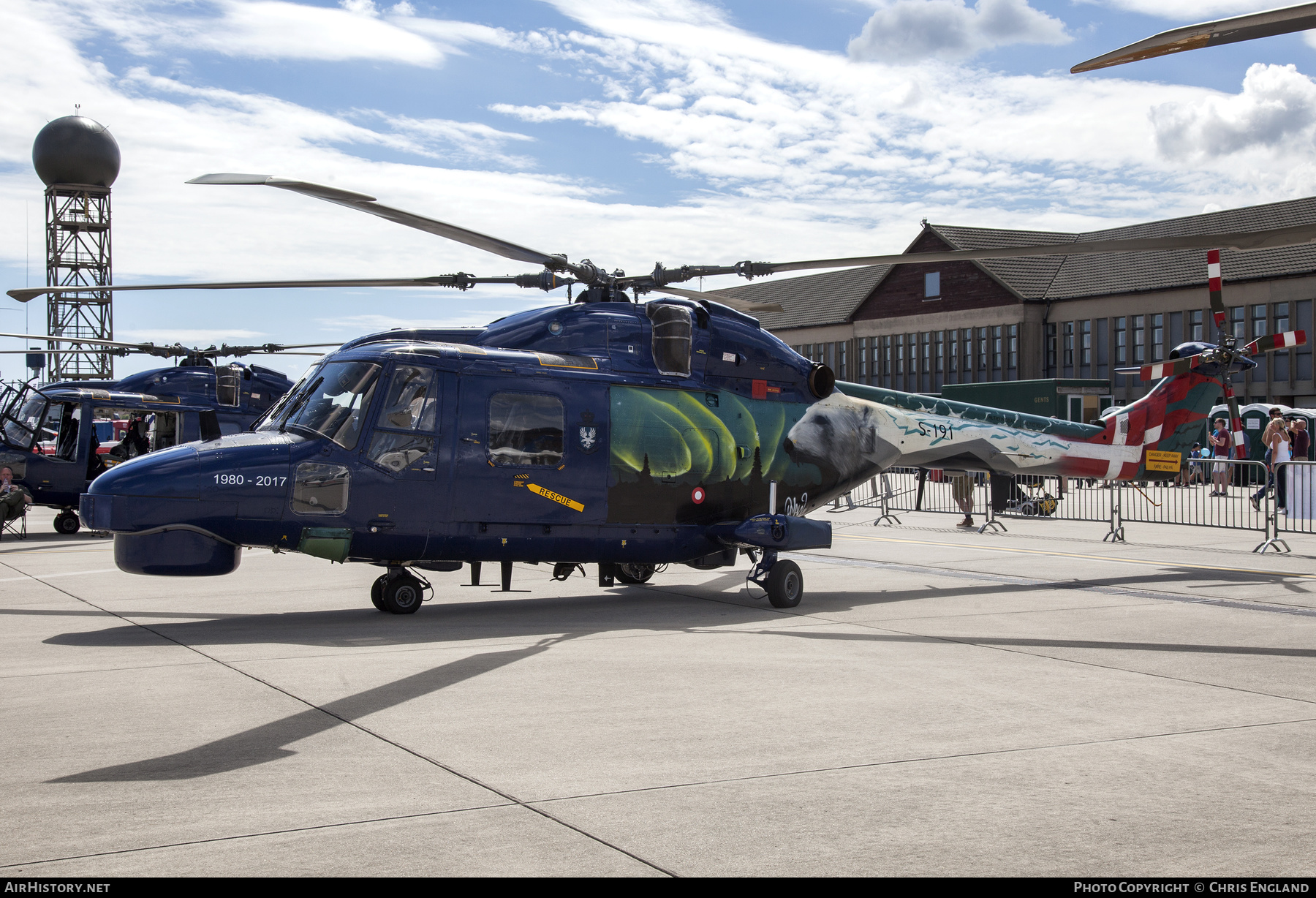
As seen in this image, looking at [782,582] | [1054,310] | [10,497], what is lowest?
[782,582]

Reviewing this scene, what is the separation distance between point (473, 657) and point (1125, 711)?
15.1ft

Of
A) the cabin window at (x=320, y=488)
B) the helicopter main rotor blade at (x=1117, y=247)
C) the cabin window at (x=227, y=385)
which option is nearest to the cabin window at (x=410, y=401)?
the cabin window at (x=320, y=488)

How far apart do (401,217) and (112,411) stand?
1640 cm

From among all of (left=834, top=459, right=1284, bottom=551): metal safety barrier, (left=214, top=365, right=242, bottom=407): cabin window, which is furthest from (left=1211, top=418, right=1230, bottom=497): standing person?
(left=214, top=365, right=242, bottom=407): cabin window

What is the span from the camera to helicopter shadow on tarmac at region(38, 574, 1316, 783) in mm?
5668

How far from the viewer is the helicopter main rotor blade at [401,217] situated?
27.6 feet

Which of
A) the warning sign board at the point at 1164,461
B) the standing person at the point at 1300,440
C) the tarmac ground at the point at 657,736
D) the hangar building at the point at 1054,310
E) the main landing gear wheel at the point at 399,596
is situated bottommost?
the tarmac ground at the point at 657,736

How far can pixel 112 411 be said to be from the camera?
76.2 feet

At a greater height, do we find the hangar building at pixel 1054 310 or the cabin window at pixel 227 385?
the hangar building at pixel 1054 310

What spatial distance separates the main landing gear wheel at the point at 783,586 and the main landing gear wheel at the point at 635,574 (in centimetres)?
196

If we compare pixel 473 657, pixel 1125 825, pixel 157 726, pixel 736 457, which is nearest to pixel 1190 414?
pixel 736 457

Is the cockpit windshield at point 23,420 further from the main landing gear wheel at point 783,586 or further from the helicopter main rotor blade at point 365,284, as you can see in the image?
the main landing gear wheel at point 783,586

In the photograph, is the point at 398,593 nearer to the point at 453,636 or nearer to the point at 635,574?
the point at 453,636

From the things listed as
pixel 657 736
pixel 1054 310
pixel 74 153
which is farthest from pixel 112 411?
pixel 1054 310
